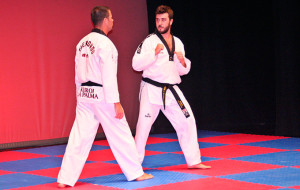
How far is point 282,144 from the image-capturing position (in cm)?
790

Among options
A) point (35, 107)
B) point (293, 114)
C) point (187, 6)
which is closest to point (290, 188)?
point (293, 114)

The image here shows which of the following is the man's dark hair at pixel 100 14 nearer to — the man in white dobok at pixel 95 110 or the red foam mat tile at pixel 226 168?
the man in white dobok at pixel 95 110

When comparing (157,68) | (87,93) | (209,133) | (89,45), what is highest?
(89,45)

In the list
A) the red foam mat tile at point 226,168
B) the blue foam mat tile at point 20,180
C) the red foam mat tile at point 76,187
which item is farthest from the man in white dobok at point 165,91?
the blue foam mat tile at point 20,180

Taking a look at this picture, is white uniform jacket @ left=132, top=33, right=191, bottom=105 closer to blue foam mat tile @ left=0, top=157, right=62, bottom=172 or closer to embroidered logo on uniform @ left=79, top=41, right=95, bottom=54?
embroidered logo on uniform @ left=79, top=41, right=95, bottom=54

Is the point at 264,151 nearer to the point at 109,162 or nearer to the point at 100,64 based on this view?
the point at 109,162

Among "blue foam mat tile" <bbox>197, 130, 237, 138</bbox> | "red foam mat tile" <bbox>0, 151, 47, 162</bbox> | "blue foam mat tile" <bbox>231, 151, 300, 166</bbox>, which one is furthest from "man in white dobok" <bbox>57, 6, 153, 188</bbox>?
"blue foam mat tile" <bbox>197, 130, 237, 138</bbox>

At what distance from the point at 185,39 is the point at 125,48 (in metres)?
1.16

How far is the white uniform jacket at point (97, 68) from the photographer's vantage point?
16.4 feet

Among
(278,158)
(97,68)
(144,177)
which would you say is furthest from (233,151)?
(97,68)

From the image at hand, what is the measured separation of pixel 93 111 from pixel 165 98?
3.18 feet

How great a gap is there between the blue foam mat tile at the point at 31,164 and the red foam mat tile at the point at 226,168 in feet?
5.15

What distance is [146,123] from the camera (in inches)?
235

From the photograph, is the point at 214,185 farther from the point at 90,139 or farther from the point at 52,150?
the point at 52,150
